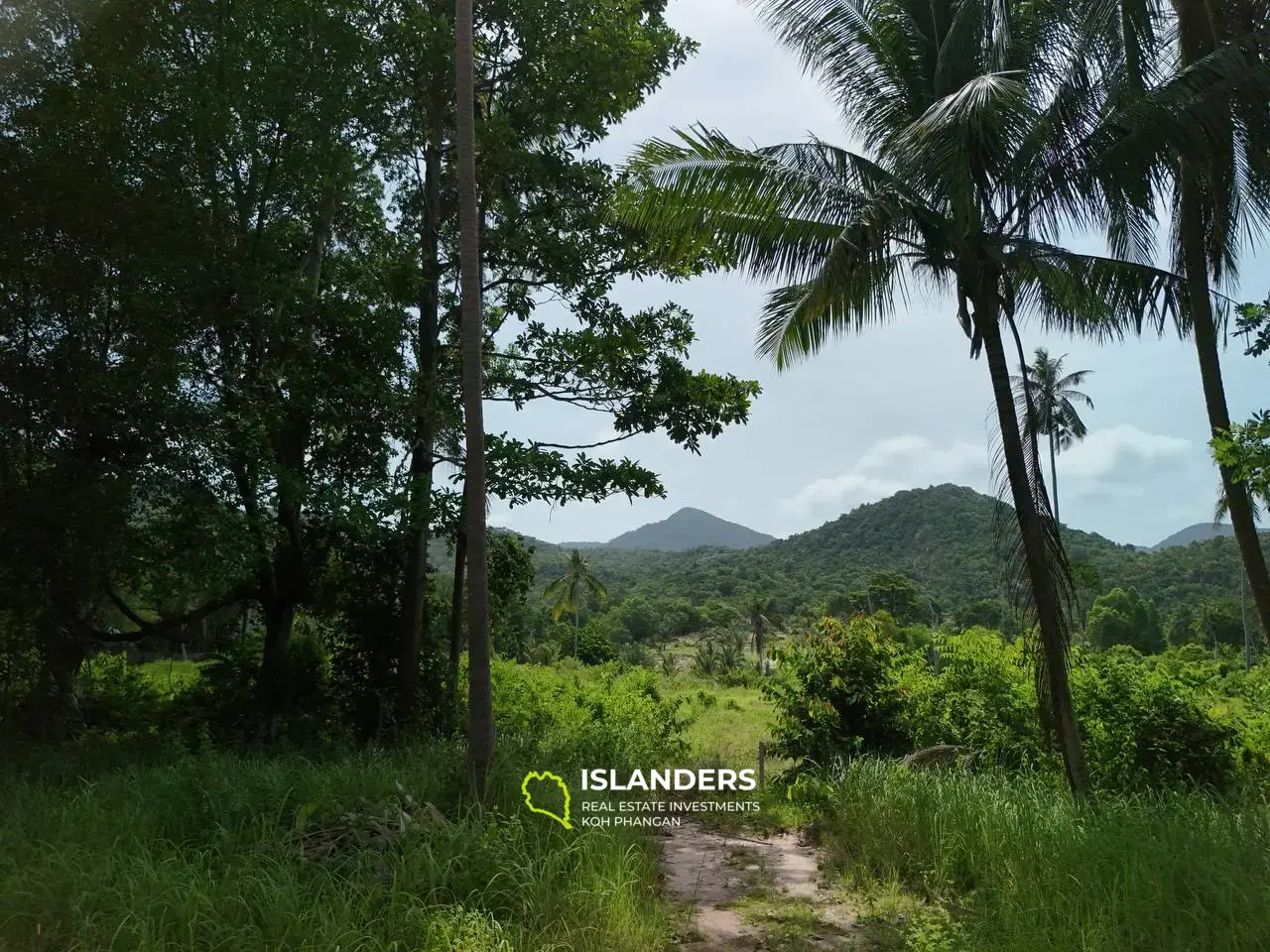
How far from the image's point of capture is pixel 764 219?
7234 mm

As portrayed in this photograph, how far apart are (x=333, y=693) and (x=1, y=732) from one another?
153 inches

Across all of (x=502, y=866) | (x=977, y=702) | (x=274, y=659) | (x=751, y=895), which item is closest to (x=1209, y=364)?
(x=977, y=702)

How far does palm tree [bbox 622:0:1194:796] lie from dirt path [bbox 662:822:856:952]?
7.84ft

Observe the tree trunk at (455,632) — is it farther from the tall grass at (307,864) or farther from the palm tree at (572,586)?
the palm tree at (572,586)

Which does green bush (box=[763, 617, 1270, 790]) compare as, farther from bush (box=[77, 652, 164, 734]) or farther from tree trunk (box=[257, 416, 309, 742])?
bush (box=[77, 652, 164, 734])

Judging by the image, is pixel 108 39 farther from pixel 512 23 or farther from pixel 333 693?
pixel 333 693

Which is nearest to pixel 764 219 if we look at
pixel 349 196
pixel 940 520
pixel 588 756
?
pixel 588 756

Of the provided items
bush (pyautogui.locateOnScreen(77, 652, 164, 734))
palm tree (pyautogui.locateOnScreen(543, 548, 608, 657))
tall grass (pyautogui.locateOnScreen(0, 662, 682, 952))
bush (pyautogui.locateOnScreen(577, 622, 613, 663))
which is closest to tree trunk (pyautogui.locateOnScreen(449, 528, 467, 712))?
bush (pyautogui.locateOnScreen(77, 652, 164, 734))

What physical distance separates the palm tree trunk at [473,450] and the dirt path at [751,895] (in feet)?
5.57

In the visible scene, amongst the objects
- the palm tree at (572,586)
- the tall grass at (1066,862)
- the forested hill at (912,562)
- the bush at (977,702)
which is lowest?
the tall grass at (1066,862)

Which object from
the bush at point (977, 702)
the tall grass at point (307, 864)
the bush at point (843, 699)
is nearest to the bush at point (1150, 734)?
the bush at point (977, 702)

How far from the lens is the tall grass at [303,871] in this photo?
13.2 feet

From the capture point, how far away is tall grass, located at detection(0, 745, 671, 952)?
158 inches

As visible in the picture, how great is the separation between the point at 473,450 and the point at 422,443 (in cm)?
473
